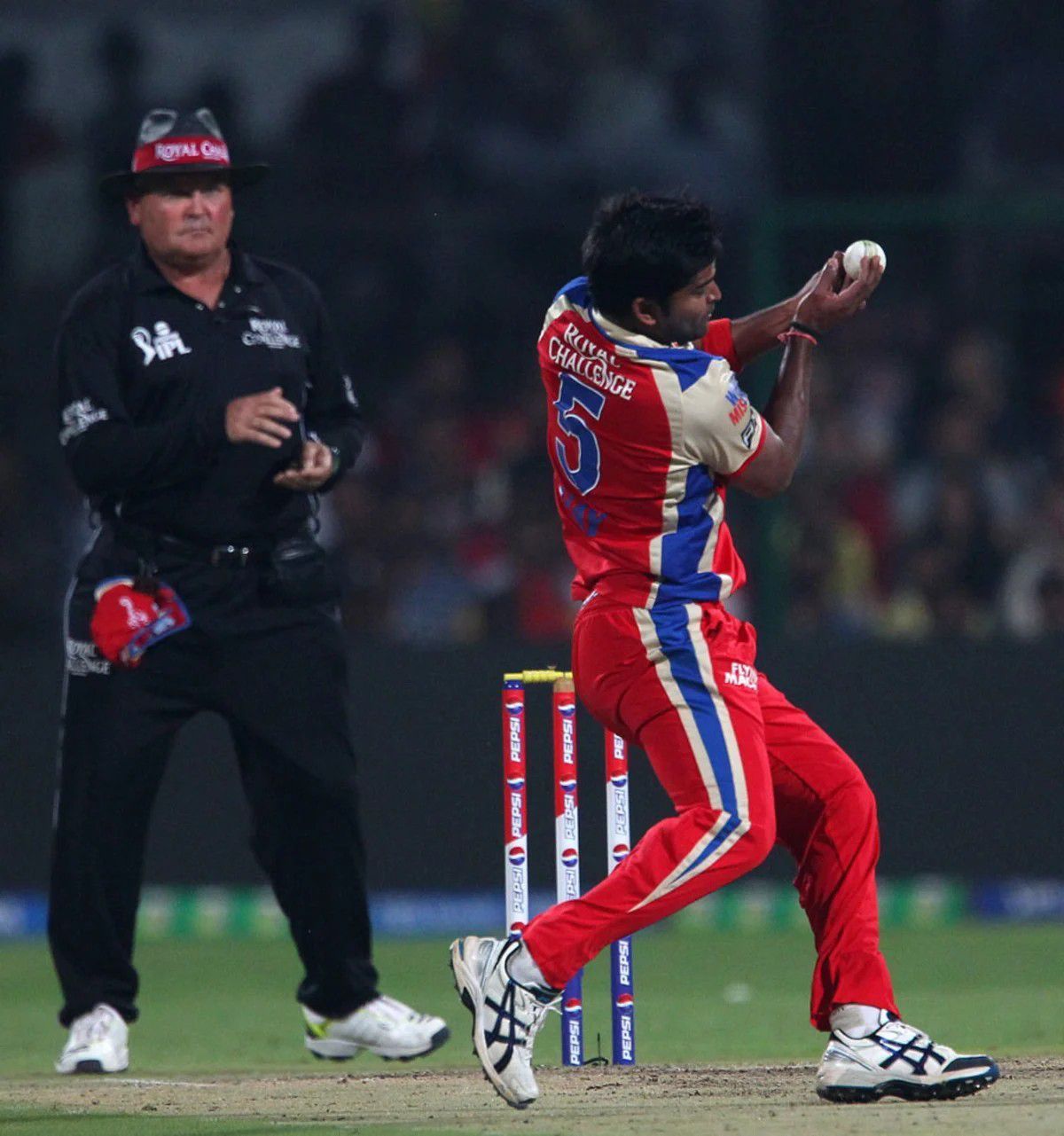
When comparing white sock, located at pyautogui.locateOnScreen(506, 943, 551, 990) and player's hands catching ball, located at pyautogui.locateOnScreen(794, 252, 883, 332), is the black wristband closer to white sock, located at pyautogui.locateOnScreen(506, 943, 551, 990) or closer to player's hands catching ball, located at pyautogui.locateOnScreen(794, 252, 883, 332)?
player's hands catching ball, located at pyautogui.locateOnScreen(794, 252, 883, 332)

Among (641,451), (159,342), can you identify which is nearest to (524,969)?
(641,451)

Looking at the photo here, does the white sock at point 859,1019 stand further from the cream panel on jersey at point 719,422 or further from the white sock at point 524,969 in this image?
the cream panel on jersey at point 719,422

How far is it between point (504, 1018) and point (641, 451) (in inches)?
44.2

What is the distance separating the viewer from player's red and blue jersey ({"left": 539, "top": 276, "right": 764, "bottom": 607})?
4426 mm

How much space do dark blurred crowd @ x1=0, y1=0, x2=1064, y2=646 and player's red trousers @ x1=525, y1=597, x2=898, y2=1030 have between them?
438 centimetres

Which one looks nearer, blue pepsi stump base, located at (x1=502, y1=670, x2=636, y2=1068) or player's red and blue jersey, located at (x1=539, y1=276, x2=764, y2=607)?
player's red and blue jersey, located at (x1=539, y1=276, x2=764, y2=607)

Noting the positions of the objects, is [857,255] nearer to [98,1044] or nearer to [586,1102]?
[586,1102]

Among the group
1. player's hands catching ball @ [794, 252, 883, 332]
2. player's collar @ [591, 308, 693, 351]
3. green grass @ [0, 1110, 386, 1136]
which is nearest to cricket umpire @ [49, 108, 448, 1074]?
green grass @ [0, 1110, 386, 1136]

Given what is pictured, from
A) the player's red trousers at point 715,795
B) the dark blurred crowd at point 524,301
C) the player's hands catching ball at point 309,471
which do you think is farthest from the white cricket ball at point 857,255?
the dark blurred crowd at point 524,301

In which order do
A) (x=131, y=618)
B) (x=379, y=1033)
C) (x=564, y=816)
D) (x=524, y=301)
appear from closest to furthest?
(x=564, y=816)
(x=131, y=618)
(x=379, y=1033)
(x=524, y=301)

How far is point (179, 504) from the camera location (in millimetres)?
5449

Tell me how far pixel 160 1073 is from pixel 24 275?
5.58 metres

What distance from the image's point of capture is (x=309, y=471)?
539 cm

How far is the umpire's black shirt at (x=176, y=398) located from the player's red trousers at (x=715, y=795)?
1151mm
